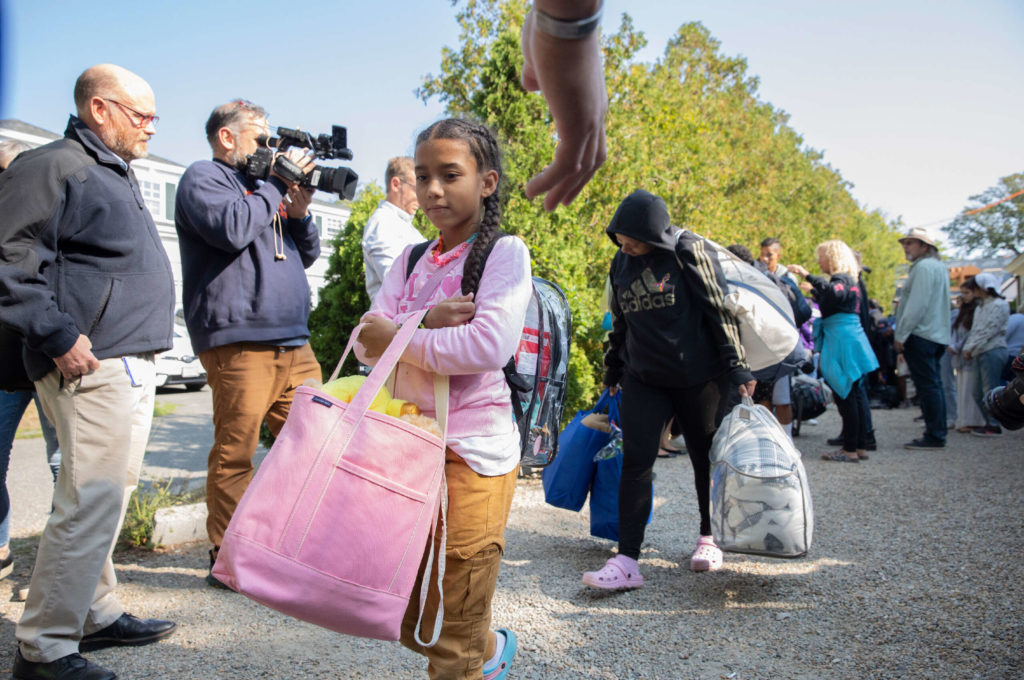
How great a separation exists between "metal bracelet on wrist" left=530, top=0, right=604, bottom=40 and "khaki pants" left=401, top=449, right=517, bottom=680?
1.27 m

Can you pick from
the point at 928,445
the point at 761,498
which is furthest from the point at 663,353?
the point at 928,445

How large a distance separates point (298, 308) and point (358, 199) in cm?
334

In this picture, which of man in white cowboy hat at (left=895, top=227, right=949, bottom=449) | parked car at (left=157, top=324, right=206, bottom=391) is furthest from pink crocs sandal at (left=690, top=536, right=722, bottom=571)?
parked car at (left=157, top=324, right=206, bottom=391)

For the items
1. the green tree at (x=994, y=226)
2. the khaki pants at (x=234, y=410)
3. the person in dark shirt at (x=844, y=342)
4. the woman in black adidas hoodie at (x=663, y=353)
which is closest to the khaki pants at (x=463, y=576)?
the woman in black adidas hoodie at (x=663, y=353)

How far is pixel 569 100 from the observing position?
45.6 inches

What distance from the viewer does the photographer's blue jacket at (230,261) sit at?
3.42 meters

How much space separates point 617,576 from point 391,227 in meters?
2.31

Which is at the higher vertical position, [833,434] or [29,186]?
[29,186]

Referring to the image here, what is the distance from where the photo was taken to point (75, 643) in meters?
2.66

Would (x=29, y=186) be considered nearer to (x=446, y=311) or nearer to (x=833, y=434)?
(x=446, y=311)

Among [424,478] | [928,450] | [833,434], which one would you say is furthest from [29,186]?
[833,434]

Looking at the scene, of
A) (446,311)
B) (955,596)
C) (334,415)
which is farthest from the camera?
(955,596)

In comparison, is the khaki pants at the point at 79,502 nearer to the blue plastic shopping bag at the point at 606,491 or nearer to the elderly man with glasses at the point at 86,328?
the elderly man with glasses at the point at 86,328

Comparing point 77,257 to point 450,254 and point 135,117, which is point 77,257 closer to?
point 135,117
